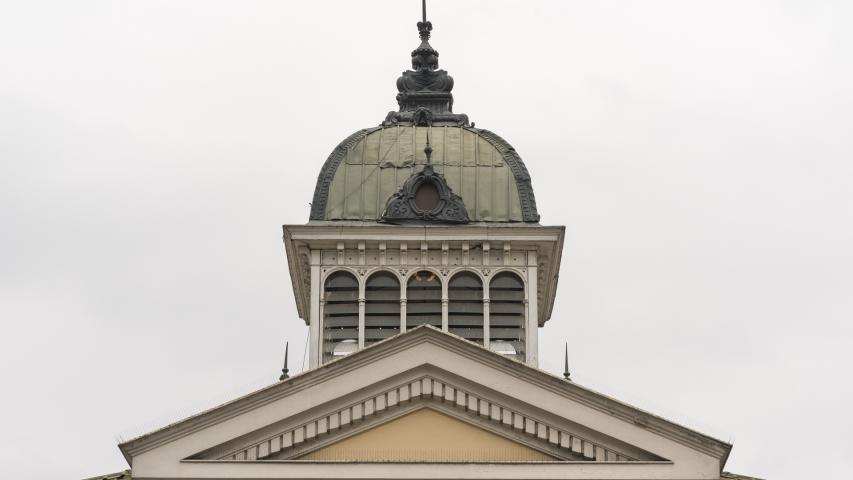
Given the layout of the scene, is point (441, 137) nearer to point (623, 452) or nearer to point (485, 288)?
point (485, 288)

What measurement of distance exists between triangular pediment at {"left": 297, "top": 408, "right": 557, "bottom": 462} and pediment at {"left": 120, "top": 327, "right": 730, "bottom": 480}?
18 millimetres

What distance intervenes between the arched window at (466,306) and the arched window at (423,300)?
268mm

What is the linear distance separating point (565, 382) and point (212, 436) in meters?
6.19

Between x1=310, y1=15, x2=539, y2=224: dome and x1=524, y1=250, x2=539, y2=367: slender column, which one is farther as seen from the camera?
x1=310, y1=15, x2=539, y2=224: dome

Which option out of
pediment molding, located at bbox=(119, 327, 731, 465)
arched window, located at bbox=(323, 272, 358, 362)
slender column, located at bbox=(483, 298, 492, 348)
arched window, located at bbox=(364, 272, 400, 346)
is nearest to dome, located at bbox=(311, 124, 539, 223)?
arched window, located at bbox=(364, 272, 400, 346)

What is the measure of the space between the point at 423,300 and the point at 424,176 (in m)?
3.20

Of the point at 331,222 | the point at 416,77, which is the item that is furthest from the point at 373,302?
the point at 416,77

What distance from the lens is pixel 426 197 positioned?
52.8 metres

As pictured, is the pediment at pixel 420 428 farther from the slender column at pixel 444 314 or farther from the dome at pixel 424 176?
the dome at pixel 424 176

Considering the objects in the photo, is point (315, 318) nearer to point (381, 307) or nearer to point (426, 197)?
point (381, 307)

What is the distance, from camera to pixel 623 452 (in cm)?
4034

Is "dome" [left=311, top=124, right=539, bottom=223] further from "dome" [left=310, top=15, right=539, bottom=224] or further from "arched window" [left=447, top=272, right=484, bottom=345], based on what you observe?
"arched window" [left=447, top=272, right=484, bottom=345]

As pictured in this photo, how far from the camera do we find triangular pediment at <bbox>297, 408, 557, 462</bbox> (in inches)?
1601

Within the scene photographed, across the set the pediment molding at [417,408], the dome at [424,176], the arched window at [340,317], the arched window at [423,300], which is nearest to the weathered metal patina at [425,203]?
the dome at [424,176]
